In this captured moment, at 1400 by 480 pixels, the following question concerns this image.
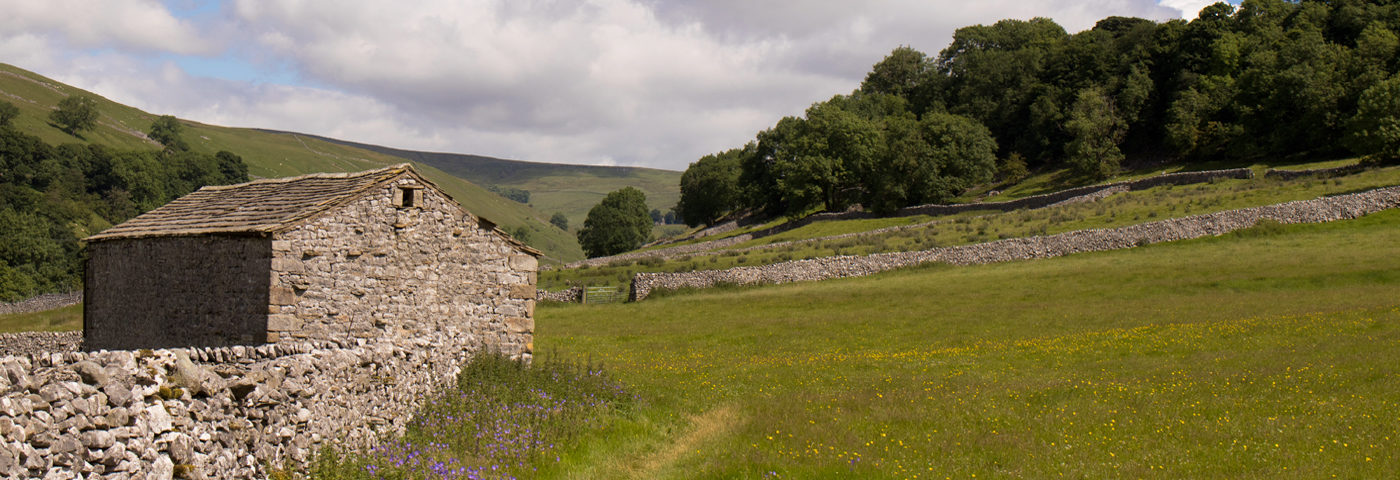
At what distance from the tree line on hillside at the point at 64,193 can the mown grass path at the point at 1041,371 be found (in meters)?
89.4

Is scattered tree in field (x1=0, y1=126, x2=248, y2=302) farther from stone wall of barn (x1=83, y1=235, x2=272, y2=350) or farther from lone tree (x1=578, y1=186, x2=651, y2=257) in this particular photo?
stone wall of barn (x1=83, y1=235, x2=272, y2=350)

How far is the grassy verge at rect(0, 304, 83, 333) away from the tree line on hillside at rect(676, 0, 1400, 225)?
62.5m

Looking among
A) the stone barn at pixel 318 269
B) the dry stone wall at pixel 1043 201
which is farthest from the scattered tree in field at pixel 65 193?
the stone barn at pixel 318 269

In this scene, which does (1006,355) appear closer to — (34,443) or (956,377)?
(956,377)

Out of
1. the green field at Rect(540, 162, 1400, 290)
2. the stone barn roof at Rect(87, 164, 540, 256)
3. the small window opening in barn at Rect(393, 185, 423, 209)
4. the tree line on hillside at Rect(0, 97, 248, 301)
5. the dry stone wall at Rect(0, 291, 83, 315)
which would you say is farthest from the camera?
the tree line on hillside at Rect(0, 97, 248, 301)

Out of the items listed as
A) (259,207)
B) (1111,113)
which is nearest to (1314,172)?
(1111,113)

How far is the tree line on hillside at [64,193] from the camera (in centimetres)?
9776

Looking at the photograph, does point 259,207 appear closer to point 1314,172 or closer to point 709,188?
point 1314,172

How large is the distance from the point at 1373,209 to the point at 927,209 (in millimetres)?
36902

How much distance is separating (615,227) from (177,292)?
330ft

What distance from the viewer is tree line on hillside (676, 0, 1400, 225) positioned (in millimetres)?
75562

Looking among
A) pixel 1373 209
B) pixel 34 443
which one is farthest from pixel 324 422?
pixel 1373 209

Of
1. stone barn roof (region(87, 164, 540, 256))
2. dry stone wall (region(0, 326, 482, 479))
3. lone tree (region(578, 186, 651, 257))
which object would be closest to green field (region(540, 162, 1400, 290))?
stone barn roof (region(87, 164, 540, 256))

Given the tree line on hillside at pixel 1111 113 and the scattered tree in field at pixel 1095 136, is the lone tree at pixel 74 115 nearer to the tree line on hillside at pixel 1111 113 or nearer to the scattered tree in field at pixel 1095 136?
the tree line on hillside at pixel 1111 113
